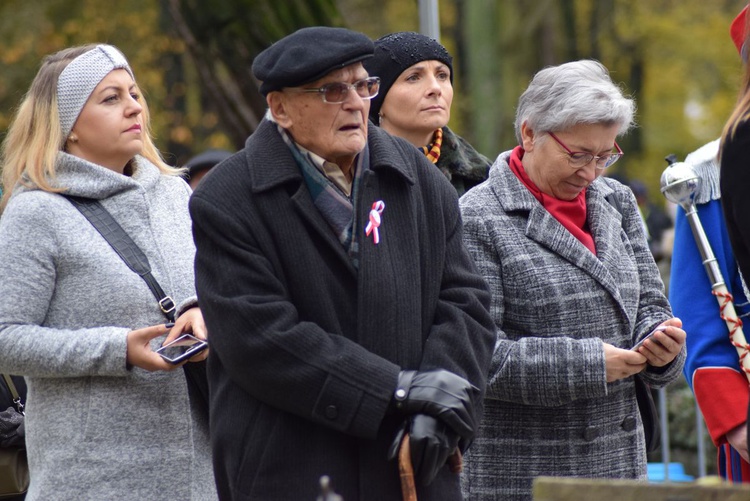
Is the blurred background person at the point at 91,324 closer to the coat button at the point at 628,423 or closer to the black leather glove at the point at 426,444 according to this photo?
the black leather glove at the point at 426,444

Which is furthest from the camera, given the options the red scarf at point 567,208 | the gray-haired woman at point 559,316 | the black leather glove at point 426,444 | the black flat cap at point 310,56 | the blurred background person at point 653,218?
the blurred background person at point 653,218

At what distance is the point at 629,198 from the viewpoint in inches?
162

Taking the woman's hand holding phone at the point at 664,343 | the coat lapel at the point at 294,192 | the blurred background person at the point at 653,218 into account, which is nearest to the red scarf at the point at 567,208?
the woman's hand holding phone at the point at 664,343

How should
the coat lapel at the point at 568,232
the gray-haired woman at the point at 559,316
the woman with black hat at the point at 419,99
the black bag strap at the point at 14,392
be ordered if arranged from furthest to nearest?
the woman with black hat at the point at 419,99 → the black bag strap at the point at 14,392 → the coat lapel at the point at 568,232 → the gray-haired woman at the point at 559,316

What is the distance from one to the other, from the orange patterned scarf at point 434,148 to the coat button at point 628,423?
3.83 feet

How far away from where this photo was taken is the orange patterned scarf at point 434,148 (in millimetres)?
4387

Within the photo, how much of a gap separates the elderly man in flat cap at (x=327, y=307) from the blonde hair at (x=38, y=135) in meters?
0.92

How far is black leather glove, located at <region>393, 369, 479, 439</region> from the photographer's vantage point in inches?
116

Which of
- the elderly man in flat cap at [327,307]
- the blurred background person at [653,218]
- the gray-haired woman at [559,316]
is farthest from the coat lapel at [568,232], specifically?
the blurred background person at [653,218]

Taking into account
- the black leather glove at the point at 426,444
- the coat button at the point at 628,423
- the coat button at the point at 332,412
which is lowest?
the coat button at the point at 628,423

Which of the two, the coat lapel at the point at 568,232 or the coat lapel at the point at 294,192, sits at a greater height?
the coat lapel at the point at 294,192

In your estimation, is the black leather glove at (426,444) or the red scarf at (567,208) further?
the red scarf at (567,208)

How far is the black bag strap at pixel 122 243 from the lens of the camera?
375 cm

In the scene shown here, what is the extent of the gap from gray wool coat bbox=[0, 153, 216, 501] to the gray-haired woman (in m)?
0.93
